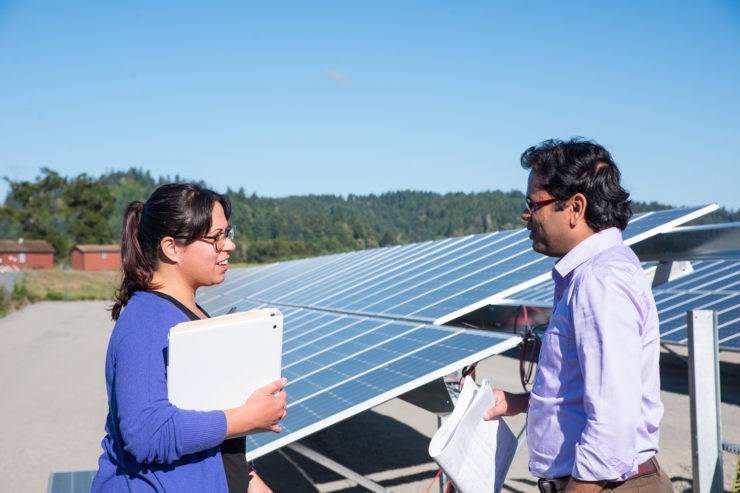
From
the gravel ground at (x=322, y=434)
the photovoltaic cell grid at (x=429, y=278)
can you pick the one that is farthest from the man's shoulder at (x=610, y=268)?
the gravel ground at (x=322, y=434)

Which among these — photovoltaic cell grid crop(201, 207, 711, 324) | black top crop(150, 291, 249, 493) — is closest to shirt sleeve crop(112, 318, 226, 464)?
black top crop(150, 291, 249, 493)

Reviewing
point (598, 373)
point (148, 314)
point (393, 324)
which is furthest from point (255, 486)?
point (393, 324)

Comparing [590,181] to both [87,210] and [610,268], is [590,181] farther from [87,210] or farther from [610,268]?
[87,210]

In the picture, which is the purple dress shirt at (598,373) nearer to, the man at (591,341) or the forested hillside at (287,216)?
the man at (591,341)

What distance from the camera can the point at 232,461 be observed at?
216 cm

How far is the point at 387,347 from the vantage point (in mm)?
4961

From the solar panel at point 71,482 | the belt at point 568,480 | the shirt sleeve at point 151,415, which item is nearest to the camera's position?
the shirt sleeve at point 151,415

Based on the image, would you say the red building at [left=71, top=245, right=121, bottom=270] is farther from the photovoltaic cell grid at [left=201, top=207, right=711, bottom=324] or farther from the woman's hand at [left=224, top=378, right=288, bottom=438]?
the woman's hand at [left=224, top=378, right=288, bottom=438]

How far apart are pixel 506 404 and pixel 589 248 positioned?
2.72ft

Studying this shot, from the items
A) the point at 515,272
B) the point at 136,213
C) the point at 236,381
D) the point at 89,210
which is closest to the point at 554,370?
the point at 236,381

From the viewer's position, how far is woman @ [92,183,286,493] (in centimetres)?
184

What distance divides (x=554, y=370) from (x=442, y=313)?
3.28 m

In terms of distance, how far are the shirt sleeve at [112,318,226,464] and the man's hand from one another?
47.7 inches

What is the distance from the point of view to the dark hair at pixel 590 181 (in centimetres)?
223
